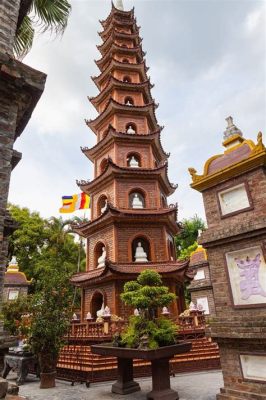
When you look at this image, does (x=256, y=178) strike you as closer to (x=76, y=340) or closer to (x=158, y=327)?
(x=158, y=327)

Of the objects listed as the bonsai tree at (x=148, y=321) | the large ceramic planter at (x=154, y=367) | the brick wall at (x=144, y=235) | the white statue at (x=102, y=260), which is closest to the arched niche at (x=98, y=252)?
the white statue at (x=102, y=260)

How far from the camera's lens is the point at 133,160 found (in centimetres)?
1595

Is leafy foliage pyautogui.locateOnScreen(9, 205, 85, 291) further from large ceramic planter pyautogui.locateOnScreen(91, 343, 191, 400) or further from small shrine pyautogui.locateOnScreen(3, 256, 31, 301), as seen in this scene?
large ceramic planter pyautogui.locateOnScreen(91, 343, 191, 400)

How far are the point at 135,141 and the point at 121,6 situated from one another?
52.2 feet

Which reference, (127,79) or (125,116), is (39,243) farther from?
(127,79)

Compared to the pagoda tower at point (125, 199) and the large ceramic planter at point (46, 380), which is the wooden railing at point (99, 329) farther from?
the large ceramic planter at point (46, 380)

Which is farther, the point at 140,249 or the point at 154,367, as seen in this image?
the point at 140,249

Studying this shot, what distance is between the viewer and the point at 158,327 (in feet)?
23.7

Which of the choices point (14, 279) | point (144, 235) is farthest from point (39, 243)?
point (144, 235)

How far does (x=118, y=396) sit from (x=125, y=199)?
9.10 m

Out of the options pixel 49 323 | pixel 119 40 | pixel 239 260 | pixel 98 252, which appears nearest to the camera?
pixel 239 260

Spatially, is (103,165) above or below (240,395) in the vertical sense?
above

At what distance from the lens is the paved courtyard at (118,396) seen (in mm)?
6686

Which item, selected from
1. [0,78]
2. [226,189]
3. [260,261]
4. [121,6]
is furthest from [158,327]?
[121,6]
